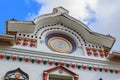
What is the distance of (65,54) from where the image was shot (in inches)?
426

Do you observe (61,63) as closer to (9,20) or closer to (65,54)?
(65,54)

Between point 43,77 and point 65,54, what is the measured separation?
1391 millimetres

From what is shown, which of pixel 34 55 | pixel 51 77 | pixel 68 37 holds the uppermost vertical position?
pixel 68 37

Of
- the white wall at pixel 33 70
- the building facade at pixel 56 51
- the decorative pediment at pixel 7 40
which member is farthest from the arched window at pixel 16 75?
the decorative pediment at pixel 7 40

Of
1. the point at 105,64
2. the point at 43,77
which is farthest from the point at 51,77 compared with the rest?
the point at 105,64

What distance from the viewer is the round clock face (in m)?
11.1

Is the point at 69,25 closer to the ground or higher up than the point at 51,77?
higher up

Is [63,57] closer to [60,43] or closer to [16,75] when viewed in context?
[60,43]

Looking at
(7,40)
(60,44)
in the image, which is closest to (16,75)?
(7,40)

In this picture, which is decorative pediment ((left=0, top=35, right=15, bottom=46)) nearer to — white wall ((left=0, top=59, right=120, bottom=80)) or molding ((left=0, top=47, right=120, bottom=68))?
molding ((left=0, top=47, right=120, bottom=68))

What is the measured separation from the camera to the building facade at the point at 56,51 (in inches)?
395

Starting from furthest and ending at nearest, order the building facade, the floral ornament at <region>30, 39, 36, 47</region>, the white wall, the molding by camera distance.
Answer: the floral ornament at <region>30, 39, 36, 47</region>, the molding, the building facade, the white wall

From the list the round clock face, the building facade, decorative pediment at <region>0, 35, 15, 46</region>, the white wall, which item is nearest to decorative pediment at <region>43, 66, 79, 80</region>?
the building facade

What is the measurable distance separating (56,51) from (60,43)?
0.55m
